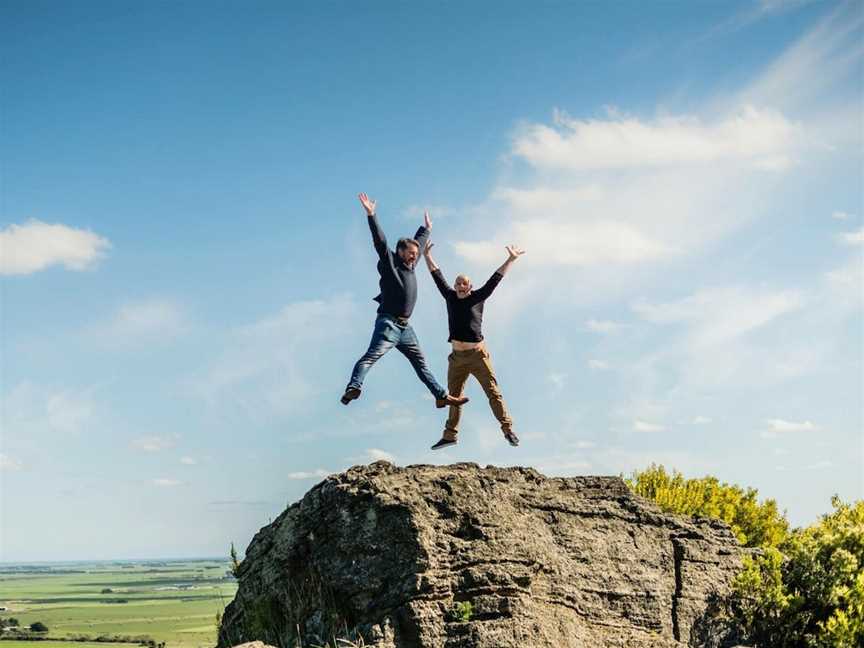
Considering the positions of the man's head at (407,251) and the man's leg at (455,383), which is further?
the man's leg at (455,383)

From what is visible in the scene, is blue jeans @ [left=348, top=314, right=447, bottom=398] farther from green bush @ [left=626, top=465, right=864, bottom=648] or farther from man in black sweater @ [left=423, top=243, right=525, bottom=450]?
green bush @ [left=626, top=465, right=864, bottom=648]

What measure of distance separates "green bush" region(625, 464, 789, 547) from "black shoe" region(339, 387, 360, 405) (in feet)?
38.3

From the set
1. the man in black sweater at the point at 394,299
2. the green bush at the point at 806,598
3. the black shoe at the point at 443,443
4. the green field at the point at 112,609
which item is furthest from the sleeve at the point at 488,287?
the green field at the point at 112,609

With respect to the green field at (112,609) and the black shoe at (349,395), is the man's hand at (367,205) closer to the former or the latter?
the black shoe at (349,395)

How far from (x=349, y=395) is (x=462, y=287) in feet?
10.3

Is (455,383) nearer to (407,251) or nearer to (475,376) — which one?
(475,376)

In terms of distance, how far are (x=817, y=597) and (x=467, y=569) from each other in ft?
24.3

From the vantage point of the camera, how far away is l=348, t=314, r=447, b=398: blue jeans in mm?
14297

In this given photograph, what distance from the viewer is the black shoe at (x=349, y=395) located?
46.2 ft

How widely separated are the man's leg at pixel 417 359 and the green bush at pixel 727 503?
986 centimetres

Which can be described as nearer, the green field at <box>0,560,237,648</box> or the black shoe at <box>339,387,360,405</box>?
the black shoe at <box>339,387,360,405</box>

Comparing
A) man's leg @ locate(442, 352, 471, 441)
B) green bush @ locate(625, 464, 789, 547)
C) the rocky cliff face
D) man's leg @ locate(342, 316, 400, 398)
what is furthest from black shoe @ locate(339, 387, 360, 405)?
green bush @ locate(625, 464, 789, 547)

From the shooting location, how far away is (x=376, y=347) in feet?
48.0

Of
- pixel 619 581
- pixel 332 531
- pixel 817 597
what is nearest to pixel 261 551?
pixel 332 531
